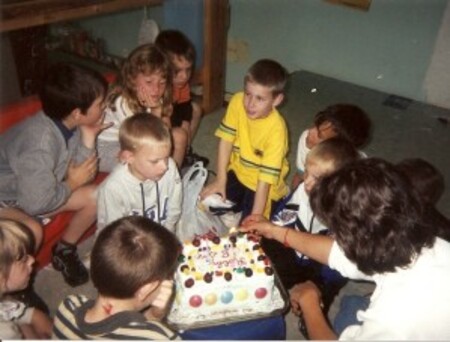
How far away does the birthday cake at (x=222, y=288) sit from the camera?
1.82 m

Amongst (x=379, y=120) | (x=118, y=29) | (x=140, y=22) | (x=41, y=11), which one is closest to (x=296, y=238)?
(x=41, y=11)

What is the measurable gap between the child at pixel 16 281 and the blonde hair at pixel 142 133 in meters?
0.68

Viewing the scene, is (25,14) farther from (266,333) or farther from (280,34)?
(280,34)

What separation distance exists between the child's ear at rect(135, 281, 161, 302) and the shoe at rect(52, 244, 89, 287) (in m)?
1.08

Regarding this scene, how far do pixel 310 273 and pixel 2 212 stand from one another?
1.65 metres

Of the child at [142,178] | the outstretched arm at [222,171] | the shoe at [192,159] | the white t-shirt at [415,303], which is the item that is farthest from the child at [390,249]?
the shoe at [192,159]

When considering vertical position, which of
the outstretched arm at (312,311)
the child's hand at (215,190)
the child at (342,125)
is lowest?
the child's hand at (215,190)

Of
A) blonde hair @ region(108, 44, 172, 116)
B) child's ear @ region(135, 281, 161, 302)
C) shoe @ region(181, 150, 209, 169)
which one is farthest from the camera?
shoe @ region(181, 150, 209, 169)

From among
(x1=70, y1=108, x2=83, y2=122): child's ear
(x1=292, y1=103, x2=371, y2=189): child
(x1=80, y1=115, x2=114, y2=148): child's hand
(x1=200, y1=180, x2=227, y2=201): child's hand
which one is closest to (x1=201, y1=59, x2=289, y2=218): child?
(x1=200, y1=180, x2=227, y2=201): child's hand

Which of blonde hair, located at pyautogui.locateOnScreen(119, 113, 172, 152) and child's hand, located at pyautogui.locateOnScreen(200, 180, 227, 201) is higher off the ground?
blonde hair, located at pyautogui.locateOnScreen(119, 113, 172, 152)

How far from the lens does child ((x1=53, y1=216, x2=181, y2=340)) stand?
1413 mm

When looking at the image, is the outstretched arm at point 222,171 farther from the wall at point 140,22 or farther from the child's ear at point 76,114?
the wall at point 140,22

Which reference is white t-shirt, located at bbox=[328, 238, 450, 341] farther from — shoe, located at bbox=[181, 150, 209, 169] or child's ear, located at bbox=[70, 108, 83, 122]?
shoe, located at bbox=[181, 150, 209, 169]

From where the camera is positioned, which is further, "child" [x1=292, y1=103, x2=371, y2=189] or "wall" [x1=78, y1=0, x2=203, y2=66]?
"wall" [x1=78, y1=0, x2=203, y2=66]
